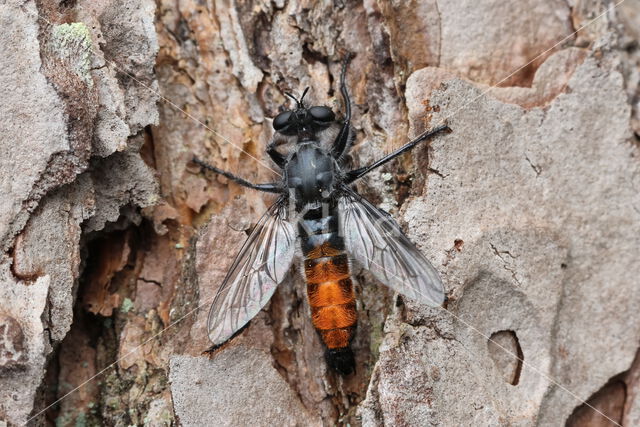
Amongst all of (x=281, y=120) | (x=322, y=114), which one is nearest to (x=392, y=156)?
(x=322, y=114)

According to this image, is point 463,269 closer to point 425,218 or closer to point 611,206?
point 425,218

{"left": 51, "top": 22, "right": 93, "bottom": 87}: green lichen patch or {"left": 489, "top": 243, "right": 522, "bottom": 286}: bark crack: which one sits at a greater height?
{"left": 51, "top": 22, "right": 93, "bottom": 87}: green lichen patch

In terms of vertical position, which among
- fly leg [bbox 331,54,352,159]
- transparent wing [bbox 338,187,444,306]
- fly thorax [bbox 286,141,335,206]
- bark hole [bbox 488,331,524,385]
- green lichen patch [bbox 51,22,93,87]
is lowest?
bark hole [bbox 488,331,524,385]

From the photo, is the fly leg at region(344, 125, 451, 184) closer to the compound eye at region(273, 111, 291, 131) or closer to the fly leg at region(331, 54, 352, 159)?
the fly leg at region(331, 54, 352, 159)

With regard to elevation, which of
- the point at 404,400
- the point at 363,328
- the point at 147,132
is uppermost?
the point at 147,132

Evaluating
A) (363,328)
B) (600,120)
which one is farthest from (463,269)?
(600,120)

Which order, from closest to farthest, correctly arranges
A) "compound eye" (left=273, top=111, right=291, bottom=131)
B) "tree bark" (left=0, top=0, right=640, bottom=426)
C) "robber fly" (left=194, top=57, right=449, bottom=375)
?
"tree bark" (left=0, top=0, right=640, bottom=426) → "robber fly" (left=194, top=57, right=449, bottom=375) → "compound eye" (left=273, top=111, right=291, bottom=131)

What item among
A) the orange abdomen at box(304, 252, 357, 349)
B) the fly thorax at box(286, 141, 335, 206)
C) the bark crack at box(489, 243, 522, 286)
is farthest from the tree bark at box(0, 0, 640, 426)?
the fly thorax at box(286, 141, 335, 206)
